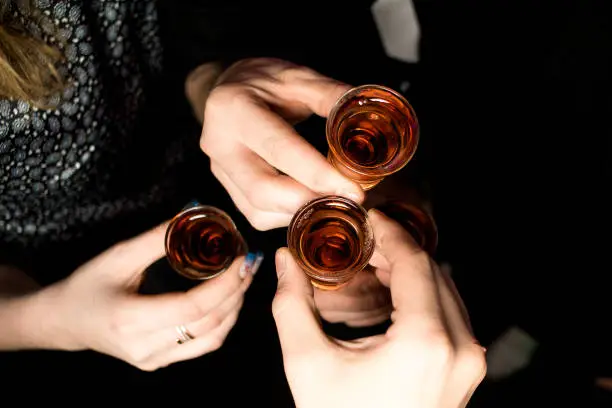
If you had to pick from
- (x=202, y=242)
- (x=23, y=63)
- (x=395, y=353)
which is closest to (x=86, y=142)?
(x=23, y=63)

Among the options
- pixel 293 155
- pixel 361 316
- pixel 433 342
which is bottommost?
pixel 361 316

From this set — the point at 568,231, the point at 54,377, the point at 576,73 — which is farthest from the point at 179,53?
the point at 568,231

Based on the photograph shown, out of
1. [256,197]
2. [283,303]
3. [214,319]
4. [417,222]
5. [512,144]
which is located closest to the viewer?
[283,303]

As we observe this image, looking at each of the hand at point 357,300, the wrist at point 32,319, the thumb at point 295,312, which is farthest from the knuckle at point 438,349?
the wrist at point 32,319

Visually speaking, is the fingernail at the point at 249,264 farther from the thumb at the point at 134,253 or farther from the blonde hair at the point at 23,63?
the blonde hair at the point at 23,63

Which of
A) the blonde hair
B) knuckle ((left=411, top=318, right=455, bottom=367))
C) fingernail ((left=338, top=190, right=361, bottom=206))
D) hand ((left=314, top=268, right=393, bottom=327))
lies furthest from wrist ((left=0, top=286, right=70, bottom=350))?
knuckle ((left=411, top=318, right=455, bottom=367))

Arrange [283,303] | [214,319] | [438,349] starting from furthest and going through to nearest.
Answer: [214,319] < [283,303] < [438,349]

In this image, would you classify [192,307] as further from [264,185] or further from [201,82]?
[201,82]
